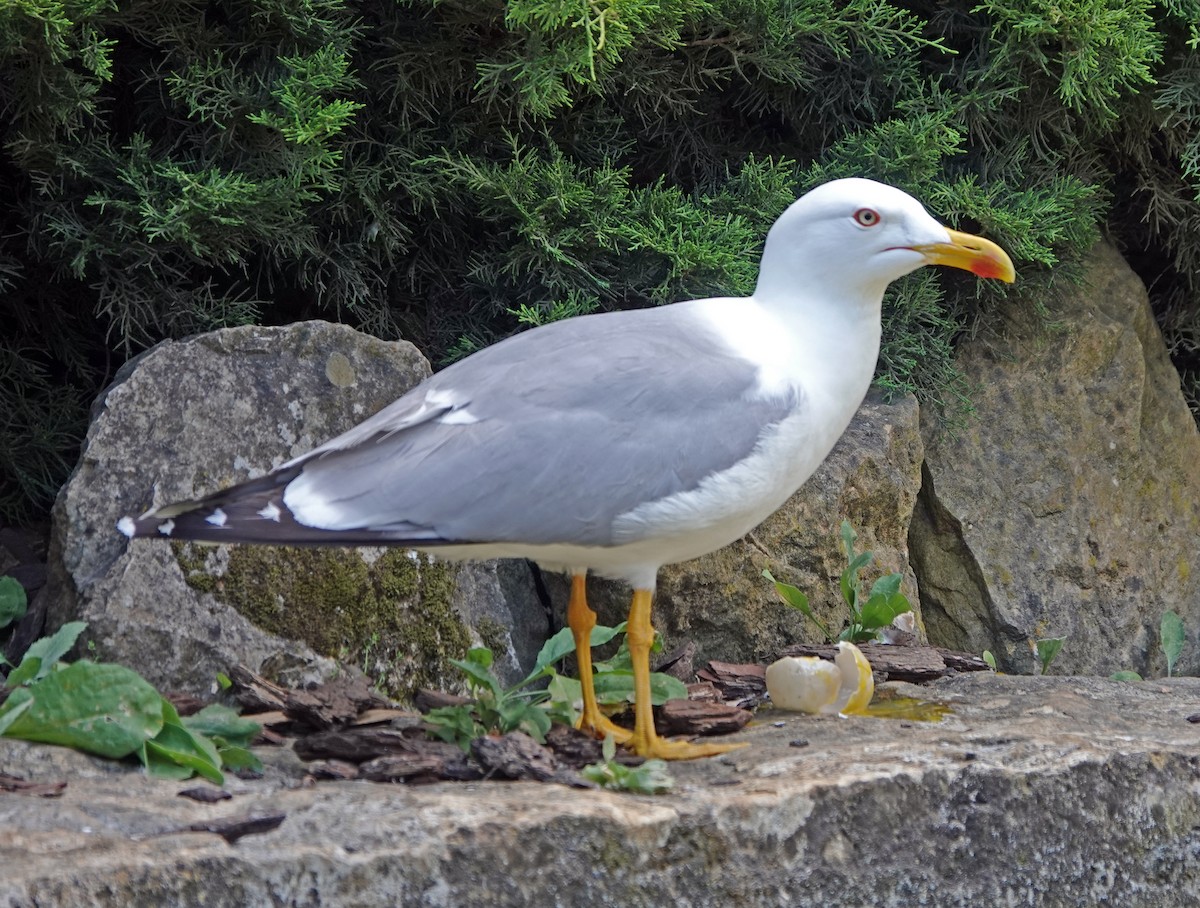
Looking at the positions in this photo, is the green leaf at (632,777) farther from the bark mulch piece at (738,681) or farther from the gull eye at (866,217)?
the gull eye at (866,217)

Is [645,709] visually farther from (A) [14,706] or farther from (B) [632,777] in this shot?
(A) [14,706]

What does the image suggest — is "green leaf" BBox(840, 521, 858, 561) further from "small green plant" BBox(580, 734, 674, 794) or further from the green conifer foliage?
"small green plant" BBox(580, 734, 674, 794)

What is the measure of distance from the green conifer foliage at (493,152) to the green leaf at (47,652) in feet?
3.81

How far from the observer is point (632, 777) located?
254 centimetres

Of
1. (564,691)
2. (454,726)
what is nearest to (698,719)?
(564,691)

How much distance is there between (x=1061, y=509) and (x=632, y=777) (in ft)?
9.72

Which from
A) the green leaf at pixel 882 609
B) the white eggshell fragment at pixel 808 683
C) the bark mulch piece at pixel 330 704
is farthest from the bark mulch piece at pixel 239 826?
the green leaf at pixel 882 609

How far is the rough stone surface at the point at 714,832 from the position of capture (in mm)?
2129

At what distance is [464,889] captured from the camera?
2.22 m

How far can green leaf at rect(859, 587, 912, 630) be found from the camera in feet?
13.0

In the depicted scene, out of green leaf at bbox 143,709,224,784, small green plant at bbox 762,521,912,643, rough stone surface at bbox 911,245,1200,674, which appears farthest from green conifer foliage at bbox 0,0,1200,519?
green leaf at bbox 143,709,224,784

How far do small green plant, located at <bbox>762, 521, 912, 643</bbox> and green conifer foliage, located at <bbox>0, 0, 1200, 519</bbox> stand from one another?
2.58ft

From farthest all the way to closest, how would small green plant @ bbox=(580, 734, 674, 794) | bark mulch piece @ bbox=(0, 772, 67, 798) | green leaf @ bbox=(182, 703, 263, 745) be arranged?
1. green leaf @ bbox=(182, 703, 263, 745)
2. small green plant @ bbox=(580, 734, 674, 794)
3. bark mulch piece @ bbox=(0, 772, 67, 798)

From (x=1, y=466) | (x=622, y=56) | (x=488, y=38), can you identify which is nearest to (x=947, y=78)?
(x=622, y=56)
